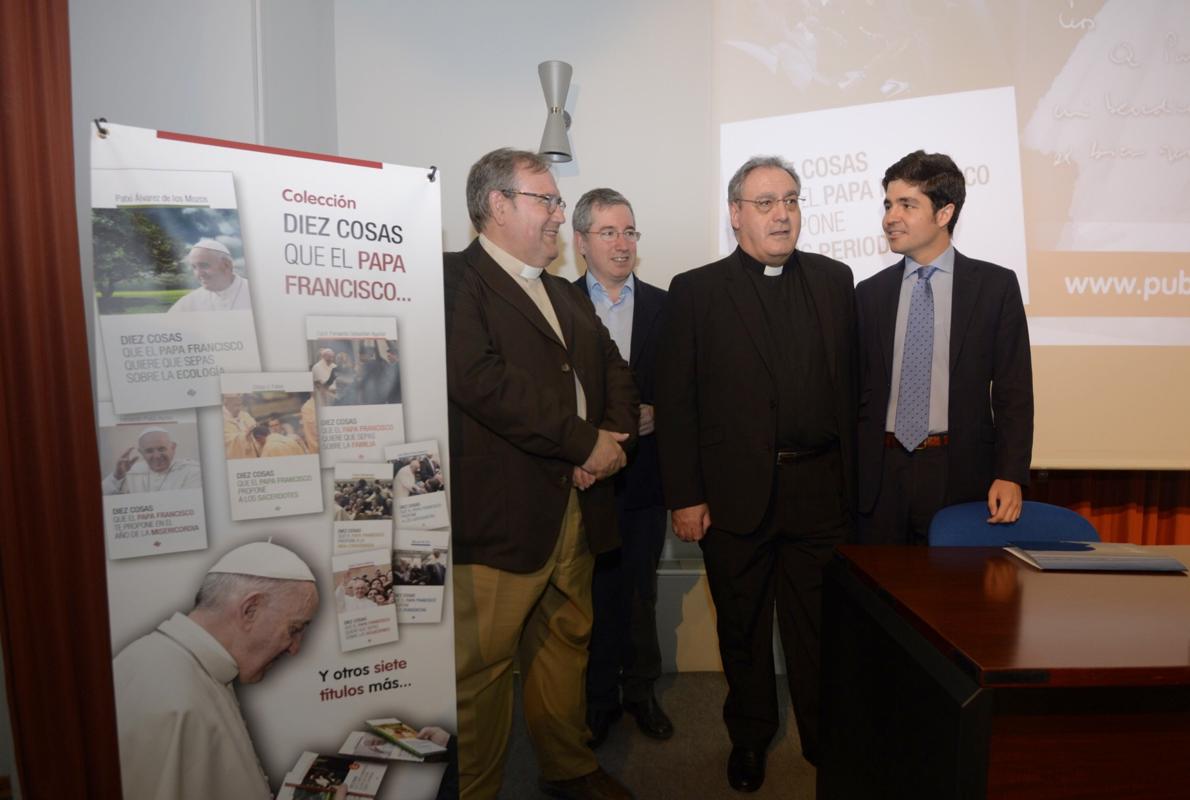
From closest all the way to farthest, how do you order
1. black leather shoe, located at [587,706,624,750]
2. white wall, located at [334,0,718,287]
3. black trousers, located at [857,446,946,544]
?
black trousers, located at [857,446,946,544] < black leather shoe, located at [587,706,624,750] < white wall, located at [334,0,718,287]

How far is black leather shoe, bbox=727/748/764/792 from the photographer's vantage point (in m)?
2.21

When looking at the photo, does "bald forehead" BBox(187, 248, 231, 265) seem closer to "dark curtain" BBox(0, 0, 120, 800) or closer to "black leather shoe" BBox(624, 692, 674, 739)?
"dark curtain" BBox(0, 0, 120, 800)

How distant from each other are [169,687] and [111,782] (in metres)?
0.67

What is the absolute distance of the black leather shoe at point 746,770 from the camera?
221cm

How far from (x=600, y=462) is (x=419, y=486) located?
18.9 inches

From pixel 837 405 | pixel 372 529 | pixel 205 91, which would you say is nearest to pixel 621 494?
pixel 837 405

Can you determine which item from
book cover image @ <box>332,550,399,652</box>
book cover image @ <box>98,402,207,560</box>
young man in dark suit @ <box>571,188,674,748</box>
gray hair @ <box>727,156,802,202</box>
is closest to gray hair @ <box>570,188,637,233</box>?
young man in dark suit @ <box>571,188,674,748</box>

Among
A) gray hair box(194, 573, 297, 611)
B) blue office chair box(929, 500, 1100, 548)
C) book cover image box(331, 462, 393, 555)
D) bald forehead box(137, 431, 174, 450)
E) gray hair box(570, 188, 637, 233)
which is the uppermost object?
gray hair box(570, 188, 637, 233)

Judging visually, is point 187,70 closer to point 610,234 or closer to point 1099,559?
point 610,234

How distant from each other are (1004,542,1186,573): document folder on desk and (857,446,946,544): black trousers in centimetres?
42

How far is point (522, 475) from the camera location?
1896 mm

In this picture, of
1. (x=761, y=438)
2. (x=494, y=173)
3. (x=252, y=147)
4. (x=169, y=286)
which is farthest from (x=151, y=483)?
(x=761, y=438)

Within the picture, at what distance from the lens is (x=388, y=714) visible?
6.06 ft

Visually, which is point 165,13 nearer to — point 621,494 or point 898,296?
point 621,494
